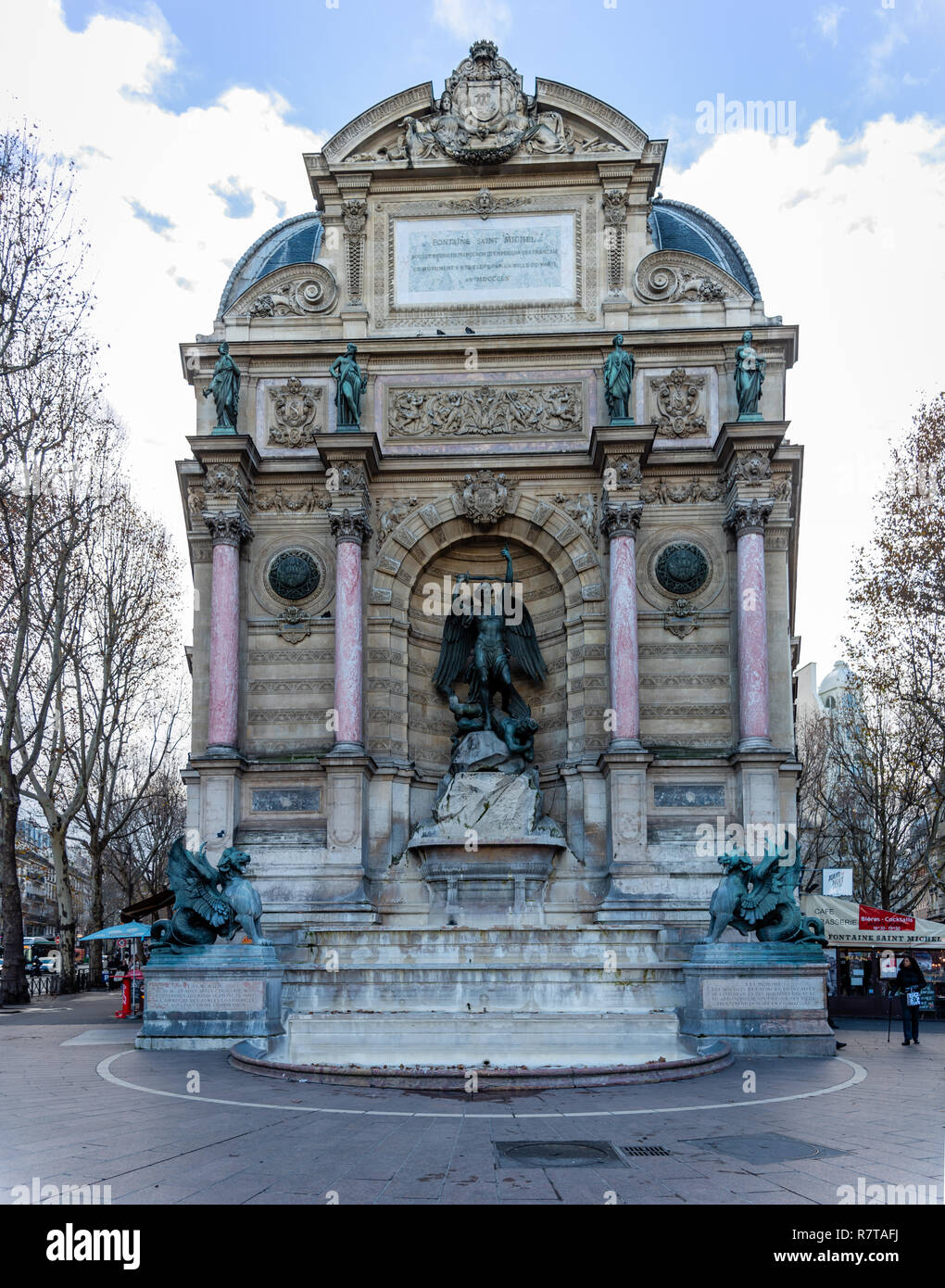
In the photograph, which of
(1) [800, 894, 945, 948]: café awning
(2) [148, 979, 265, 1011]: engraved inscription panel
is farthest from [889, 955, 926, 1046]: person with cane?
(2) [148, 979, 265, 1011]: engraved inscription panel

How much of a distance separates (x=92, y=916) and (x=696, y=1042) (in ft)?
89.1

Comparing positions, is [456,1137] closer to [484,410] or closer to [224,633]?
[224,633]

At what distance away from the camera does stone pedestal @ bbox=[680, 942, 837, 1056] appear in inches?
690

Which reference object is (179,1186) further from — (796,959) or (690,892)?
(690,892)

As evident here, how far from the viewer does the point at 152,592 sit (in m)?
38.3

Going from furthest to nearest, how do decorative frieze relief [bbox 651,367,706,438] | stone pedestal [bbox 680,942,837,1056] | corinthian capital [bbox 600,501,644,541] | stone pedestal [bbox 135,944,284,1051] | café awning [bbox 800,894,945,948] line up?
café awning [bbox 800,894,945,948] < decorative frieze relief [bbox 651,367,706,438] < corinthian capital [bbox 600,501,644,541] < stone pedestal [bbox 135,944,284,1051] < stone pedestal [bbox 680,942,837,1056]

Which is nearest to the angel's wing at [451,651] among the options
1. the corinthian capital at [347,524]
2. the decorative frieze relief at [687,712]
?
the corinthian capital at [347,524]

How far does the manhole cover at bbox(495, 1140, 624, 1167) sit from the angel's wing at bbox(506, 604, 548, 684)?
18.7 m

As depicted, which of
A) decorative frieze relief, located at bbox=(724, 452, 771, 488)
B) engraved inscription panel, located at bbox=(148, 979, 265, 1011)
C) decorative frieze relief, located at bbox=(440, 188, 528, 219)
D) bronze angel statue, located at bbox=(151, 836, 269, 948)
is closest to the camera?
Result: engraved inscription panel, located at bbox=(148, 979, 265, 1011)

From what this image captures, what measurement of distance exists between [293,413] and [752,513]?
1119cm

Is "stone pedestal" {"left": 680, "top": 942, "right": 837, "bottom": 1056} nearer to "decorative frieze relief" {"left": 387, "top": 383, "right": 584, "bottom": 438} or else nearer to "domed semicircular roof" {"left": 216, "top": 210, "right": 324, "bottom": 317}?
"decorative frieze relief" {"left": 387, "top": 383, "right": 584, "bottom": 438}

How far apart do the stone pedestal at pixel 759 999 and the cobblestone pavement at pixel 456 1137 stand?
1765 mm

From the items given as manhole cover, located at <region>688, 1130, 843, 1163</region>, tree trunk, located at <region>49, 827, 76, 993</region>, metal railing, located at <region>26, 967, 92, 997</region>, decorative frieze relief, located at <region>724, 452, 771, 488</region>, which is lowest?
metal railing, located at <region>26, 967, 92, 997</region>

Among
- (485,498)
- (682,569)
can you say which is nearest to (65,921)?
(485,498)
